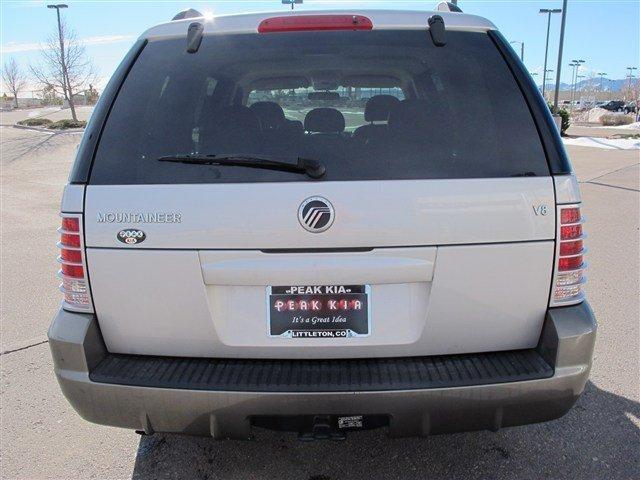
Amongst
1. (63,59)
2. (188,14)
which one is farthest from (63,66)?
(188,14)

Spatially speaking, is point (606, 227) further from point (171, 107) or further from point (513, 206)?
point (171, 107)

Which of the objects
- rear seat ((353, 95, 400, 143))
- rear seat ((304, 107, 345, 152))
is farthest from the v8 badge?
rear seat ((304, 107, 345, 152))

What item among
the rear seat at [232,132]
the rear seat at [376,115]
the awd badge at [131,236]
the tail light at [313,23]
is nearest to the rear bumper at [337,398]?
the awd badge at [131,236]

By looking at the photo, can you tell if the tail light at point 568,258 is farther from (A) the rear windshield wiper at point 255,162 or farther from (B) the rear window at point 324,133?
(A) the rear windshield wiper at point 255,162

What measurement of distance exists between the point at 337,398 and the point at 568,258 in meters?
1.03

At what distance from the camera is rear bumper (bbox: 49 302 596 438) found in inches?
79.5

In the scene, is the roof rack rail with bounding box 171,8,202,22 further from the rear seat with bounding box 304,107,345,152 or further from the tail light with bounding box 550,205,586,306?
the tail light with bounding box 550,205,586,306

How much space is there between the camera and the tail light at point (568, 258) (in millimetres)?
2096

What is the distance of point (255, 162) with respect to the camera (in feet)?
6.69

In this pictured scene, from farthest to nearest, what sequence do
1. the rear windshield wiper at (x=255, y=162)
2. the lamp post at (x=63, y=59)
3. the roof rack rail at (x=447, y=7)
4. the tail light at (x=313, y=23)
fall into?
the lamp post at (x=63, y=59) < the roof rack rail at (x=447, y=7) < the tail light at (x=313, y=23) < the rear windshield wiper at (x=255, y=162)

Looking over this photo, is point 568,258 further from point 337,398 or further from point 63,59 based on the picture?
point 63,59

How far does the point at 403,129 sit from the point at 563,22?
2240cm

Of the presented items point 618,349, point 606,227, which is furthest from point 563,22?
point 618,349

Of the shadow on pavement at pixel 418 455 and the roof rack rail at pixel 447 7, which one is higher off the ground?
the roof rack rail at pixel 447 7
